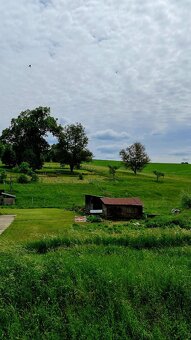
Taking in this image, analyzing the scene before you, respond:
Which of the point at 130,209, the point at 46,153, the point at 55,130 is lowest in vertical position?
the point at 130,209

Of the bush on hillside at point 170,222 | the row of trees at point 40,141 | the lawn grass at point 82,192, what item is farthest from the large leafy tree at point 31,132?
the bush on hillside at point 170,222

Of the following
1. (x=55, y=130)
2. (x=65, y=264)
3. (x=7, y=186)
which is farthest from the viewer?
(x=55, y=130)

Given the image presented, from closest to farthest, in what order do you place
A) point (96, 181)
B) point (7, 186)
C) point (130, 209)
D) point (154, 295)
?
point (154, 295) < point (130, 209) < point (7, 186) < point (96, 181)

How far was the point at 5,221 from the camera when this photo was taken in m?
46.1

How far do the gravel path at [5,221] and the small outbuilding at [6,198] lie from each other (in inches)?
522

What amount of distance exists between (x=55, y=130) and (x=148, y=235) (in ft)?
295

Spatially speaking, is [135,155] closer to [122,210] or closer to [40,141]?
[40,141]

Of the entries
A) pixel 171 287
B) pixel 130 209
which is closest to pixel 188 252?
pixel 171 287

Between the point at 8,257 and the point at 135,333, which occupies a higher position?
the point at 8,257

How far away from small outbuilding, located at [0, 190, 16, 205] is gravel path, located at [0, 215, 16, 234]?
43.5 ft

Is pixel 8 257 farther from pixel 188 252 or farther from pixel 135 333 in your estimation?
pixel 188 252

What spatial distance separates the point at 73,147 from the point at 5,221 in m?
68.5

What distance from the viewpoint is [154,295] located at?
12.4 metres

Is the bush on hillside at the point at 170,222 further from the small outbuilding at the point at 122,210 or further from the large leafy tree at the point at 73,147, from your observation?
the large leafy tree at the point at 73,147
